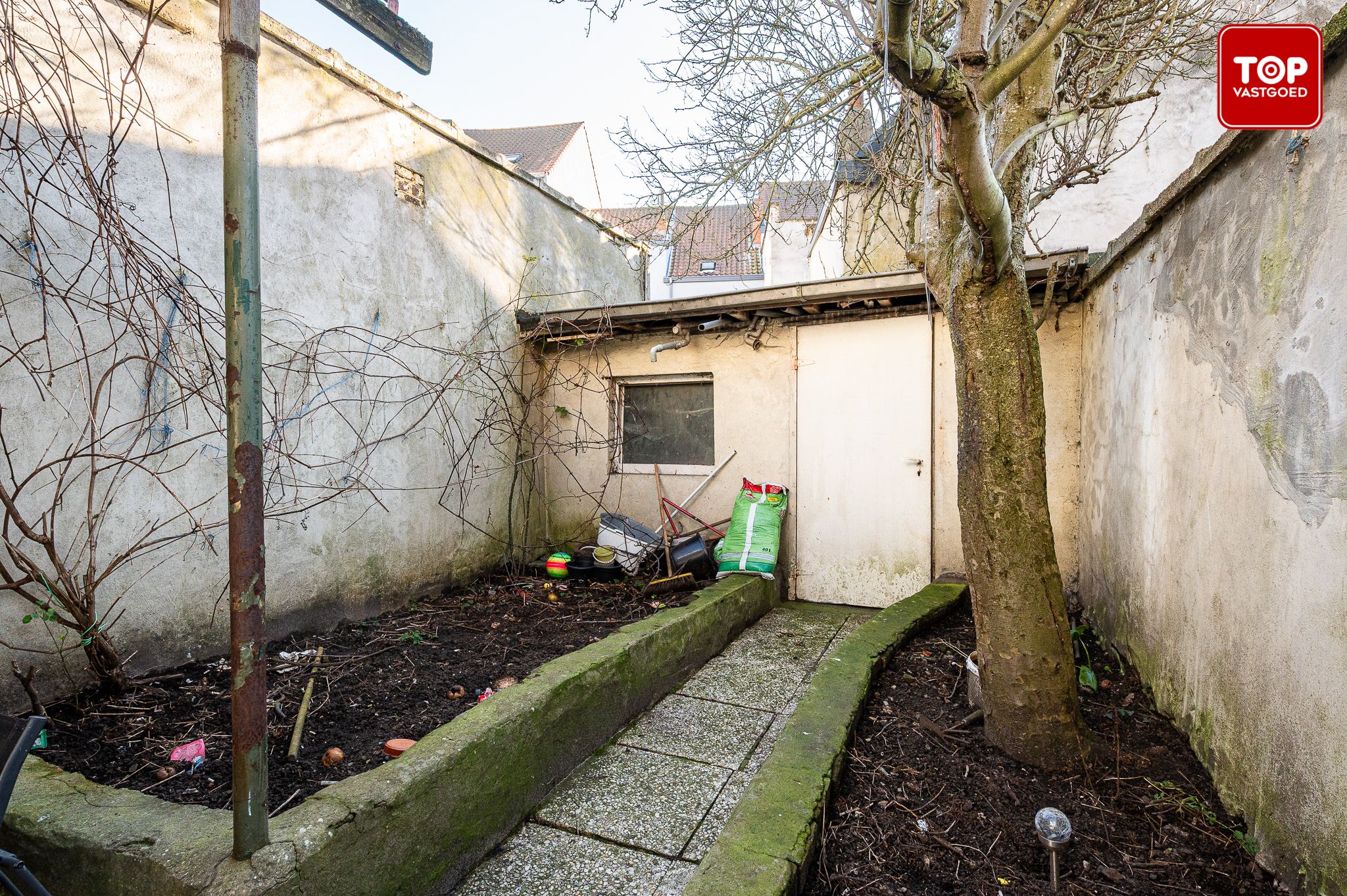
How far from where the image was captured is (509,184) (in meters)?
6.32

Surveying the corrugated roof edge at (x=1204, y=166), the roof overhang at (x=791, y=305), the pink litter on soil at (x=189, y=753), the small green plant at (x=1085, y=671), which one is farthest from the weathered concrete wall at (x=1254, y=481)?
the pink litter on soil at (x=189, y=753)

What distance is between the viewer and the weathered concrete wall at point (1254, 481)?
178 cm

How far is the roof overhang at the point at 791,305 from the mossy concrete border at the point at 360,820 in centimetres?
356

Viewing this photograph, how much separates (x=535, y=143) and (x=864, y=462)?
1754 centimetres

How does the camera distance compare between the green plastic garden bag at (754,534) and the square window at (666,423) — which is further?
the square window at (666,423)

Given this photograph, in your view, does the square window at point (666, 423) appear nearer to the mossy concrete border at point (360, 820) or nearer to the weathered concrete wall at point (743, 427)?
the weathered concrete wall at point (743, 427)

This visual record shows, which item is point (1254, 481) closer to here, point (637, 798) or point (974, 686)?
point (974, 686)

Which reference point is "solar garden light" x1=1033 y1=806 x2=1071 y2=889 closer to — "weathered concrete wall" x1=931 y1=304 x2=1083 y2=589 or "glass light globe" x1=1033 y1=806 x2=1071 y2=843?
"glass light globe" x1=1033 y1=806 x2=1071 y2=843

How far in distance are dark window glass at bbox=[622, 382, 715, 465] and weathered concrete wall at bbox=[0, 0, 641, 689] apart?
53.0 inches

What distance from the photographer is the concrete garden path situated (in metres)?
2.36

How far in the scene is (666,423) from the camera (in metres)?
6.49

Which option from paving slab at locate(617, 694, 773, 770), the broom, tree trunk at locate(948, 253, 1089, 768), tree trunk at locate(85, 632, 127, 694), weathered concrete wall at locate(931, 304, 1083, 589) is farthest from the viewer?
the broom

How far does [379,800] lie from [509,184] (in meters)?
5.79

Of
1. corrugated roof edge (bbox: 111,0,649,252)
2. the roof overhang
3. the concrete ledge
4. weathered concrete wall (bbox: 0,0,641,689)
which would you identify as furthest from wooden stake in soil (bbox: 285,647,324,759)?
the roof overhang
